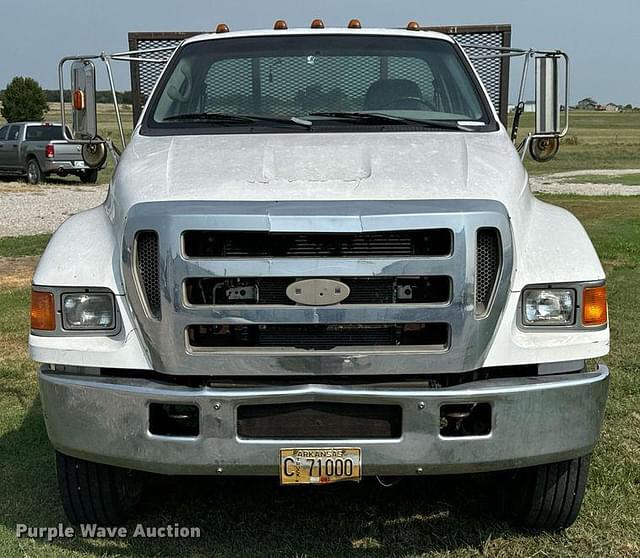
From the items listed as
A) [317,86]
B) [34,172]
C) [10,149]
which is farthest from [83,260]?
[10,149]

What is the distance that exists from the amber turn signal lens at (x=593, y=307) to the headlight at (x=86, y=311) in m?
1.80

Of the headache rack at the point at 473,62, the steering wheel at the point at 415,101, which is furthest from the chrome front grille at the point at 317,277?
the headache rack at the point at 473,62

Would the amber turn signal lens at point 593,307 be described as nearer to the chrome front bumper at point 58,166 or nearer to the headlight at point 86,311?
the headlight at point 86,311

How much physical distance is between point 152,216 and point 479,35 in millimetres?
4411

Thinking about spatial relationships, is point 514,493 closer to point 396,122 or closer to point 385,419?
point 385,419

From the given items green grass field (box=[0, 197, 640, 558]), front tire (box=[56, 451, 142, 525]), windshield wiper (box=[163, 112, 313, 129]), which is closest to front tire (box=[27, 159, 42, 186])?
green grass field (box=[0, 197, 640, 558])

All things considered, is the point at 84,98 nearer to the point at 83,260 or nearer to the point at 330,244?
the point at 83,260

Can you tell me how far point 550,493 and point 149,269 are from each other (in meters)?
1.88

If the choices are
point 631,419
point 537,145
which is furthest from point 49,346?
point 631,419

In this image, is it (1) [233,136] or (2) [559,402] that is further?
(1) [233,136]

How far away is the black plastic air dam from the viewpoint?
326cm

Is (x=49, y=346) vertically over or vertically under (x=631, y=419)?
over

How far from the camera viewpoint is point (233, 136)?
168 inches

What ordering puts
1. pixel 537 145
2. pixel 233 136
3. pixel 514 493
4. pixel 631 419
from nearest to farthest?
pixel 514 493
pixel 233 136
pixel 537 145
pixel 631 419
